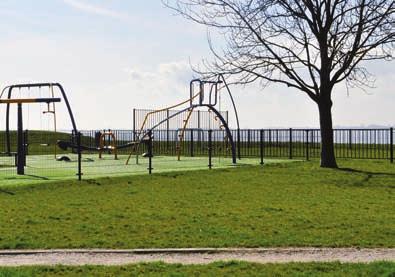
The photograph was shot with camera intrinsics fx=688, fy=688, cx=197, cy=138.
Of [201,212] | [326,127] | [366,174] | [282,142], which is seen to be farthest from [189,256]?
[282,142]

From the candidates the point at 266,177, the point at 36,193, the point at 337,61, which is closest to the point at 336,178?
the point at 266,177

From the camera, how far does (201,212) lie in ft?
40.7

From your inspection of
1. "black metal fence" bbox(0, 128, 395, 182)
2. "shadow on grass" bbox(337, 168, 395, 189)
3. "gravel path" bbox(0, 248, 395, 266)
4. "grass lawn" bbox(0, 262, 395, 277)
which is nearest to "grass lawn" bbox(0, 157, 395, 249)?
"shadow on grass" bbox(337, 168, 395, 189)

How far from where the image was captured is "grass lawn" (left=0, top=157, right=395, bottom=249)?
370 inches

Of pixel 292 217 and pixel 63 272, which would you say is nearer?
pixel 63 272

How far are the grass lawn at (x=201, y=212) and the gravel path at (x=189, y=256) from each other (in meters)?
0.37

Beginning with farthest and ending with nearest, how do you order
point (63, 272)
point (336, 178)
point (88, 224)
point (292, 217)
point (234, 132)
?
1. point (234, 132)
2. point (336, 178)
3. point (292, 217)
4. point (88, 224)
5. point (63, 272)

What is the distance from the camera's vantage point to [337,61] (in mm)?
25438

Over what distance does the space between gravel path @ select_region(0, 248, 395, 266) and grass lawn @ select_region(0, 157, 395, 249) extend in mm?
367

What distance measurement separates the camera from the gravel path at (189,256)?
805 cm

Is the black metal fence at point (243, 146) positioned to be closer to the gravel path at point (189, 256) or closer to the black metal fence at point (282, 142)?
the black metal fence at point (282, 142)

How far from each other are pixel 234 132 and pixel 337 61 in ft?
38.7

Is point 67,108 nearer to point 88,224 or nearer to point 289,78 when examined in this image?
point 289,78

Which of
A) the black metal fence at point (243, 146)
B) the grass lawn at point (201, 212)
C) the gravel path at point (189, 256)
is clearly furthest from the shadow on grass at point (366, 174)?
the gravel path at point (189, 256)
